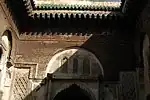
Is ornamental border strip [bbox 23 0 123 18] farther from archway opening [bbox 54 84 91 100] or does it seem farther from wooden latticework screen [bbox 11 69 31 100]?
archway opening [bbox 54 84 91 100]

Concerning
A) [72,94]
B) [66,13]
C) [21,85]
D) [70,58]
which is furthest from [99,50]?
[21,85]

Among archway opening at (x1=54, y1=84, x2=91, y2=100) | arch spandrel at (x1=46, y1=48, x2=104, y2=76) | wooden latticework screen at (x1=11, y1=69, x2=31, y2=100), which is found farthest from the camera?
arch spandrel at (x1=46, y1=48, x2=104, y2=76)

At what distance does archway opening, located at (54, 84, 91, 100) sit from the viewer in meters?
8.49

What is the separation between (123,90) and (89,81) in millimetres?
903

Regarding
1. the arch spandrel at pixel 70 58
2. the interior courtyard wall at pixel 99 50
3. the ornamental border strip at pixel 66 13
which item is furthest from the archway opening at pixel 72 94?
the ornamental border strip at pixel 66 13

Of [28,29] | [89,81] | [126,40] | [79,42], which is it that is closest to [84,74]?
[89,81]

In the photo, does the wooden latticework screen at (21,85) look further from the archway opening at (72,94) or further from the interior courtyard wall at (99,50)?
the archway opening at (72,94)

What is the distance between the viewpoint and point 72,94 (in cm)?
937

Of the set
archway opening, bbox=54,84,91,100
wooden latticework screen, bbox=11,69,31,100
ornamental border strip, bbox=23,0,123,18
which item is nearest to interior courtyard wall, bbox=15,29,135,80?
wooden latticework screen, bbox=11,69,31,100

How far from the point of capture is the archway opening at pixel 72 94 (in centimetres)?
849

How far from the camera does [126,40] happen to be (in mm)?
8898

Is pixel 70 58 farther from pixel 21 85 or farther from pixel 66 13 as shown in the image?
pixel 21 85

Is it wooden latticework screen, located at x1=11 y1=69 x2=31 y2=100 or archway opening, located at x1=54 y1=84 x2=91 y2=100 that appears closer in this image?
wooden latticework screen, located at x1=11 y1=69 x2=31 y2=100

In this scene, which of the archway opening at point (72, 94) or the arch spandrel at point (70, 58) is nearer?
the archway opening at point (72, 94)
